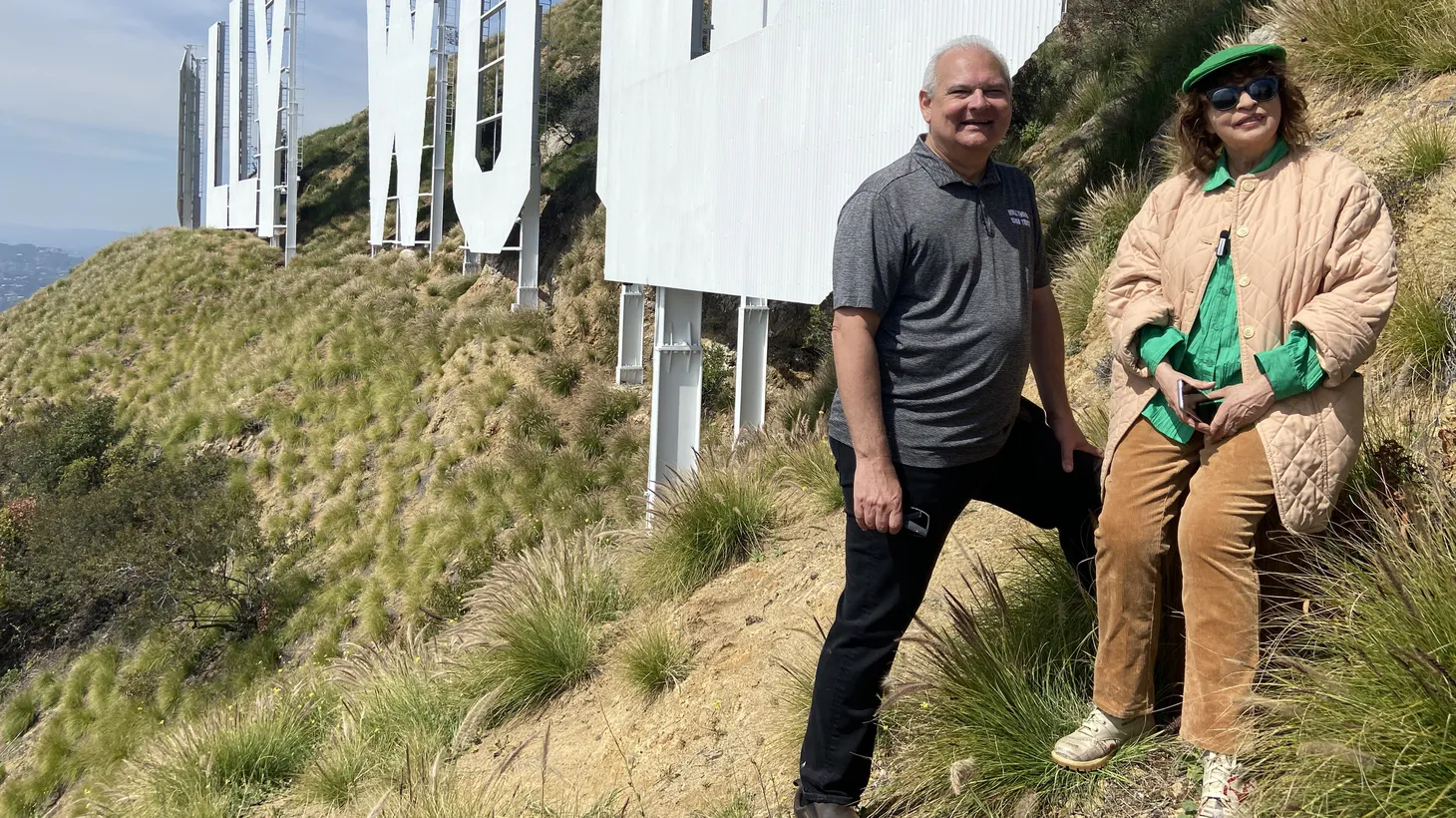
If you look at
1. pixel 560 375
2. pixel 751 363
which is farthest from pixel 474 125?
pixel 751 363

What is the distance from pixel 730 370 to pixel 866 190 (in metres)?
10.8

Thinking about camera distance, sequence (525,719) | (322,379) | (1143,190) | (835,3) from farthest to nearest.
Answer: (322,379) → (835,3) → (1143,190) → (525,719)

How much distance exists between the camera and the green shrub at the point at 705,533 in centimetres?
612

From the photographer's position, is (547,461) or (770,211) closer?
(770,211)

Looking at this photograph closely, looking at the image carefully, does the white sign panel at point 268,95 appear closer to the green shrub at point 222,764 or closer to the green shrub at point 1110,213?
the green shrub at point 222,764

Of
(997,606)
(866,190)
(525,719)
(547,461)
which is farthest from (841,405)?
(547,461)

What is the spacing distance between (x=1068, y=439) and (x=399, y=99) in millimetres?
21067

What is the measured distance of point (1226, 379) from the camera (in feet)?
8.45

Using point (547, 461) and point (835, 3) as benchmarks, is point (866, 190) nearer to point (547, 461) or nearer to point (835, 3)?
point (835, 3)

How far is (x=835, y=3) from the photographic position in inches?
288

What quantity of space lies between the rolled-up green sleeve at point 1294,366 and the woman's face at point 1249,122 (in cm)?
52

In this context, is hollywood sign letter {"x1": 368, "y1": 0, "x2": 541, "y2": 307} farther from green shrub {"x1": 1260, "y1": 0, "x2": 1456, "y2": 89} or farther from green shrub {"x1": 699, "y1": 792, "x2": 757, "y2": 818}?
green shrub {"x1": 699, "y1": 792, "x2": 757, "y2": 818}

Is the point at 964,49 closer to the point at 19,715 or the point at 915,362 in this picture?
the point at 915,362

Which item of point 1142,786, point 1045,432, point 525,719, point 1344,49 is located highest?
point 1344,49
